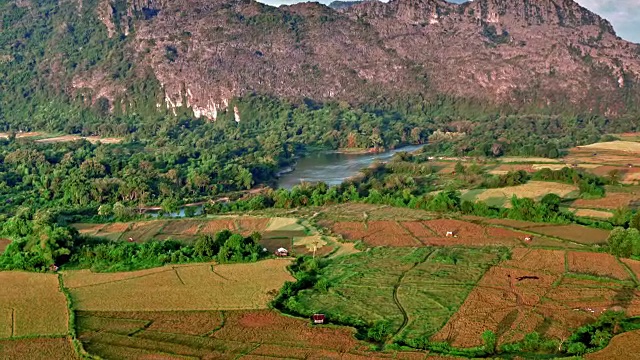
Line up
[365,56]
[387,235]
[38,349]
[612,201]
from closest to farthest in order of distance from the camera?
[38,349]
[387,235]
[612,201]
[365,56]

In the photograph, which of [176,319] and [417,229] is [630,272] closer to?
[417,229]

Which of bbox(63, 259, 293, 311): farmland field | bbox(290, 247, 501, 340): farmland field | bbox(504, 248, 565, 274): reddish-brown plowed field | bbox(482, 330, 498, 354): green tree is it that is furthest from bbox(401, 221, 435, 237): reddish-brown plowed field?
bbox(482, 330, 498, 354): green tree

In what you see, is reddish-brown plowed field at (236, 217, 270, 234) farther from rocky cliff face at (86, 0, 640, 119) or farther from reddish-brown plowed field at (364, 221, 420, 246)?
rocky cliff face at (86, 0, 640, 119)

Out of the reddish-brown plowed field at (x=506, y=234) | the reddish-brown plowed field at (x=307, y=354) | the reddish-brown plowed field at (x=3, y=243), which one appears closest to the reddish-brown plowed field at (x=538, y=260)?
the reddish-brown plowed field at (x=506, y=234)

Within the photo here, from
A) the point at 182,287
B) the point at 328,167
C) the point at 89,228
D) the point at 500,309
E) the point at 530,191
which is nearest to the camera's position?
the point at 500,309

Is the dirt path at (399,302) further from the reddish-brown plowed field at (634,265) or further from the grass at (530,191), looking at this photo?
the grass at (530,191)

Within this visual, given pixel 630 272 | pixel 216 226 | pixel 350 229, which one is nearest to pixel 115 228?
pixel 216 226

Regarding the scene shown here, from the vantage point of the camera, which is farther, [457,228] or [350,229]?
[350,229]

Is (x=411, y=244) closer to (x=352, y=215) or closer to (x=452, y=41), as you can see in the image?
(x=352, y=215)
